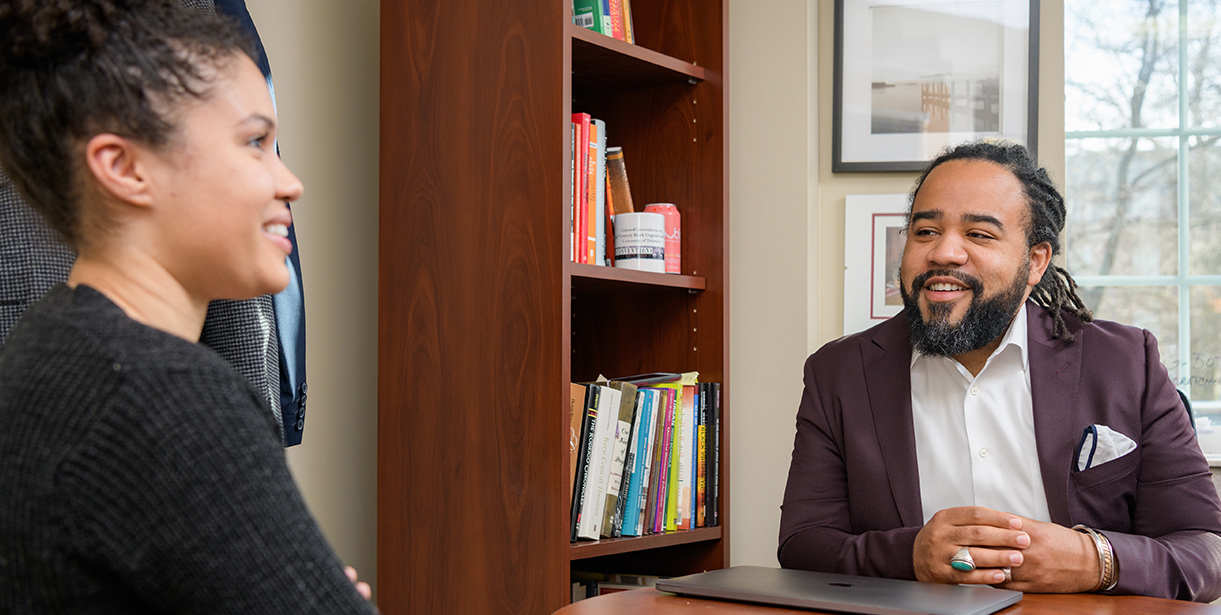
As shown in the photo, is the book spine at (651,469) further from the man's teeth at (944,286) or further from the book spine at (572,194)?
the man's teeth at (944,286)

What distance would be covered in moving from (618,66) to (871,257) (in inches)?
35.1

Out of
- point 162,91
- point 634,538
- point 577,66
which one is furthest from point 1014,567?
point 577,66

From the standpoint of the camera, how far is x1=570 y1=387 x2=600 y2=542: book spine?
1.91m

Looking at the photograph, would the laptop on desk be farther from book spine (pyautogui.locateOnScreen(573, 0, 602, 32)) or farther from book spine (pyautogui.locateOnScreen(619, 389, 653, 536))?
book spine (pyautogui.locateOnScreen(573, 0, 602, 32))

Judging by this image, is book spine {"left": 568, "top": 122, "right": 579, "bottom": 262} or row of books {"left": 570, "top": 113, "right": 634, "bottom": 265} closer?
book spine {"left": 568, "top": 122, "right": 579, "bottom": 262}

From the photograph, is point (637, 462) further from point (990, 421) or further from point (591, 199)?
point (990, 421)

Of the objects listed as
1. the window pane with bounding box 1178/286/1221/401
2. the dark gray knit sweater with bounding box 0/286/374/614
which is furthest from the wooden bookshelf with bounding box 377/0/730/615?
the window pane with bounding box 1178/286/1221/401

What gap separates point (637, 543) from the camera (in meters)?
1.97

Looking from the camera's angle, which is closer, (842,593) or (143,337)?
(143,337)

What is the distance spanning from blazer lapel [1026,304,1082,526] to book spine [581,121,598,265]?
0.82 m

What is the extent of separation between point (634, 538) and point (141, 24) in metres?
1.48

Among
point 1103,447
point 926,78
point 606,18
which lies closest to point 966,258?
point 1103,447

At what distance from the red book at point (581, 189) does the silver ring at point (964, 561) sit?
915 millimetres

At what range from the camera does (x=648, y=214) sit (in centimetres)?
210
